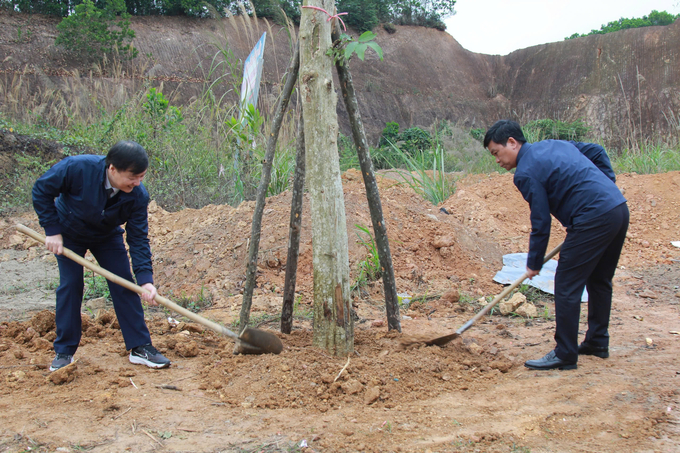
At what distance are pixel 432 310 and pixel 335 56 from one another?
2.52 meters

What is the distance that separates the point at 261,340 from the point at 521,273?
3359mm

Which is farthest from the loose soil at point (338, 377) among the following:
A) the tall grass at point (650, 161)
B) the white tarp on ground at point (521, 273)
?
the tall grass at point (650, 161)

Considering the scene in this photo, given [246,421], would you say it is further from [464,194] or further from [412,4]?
[412,4]

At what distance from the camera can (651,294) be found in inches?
183

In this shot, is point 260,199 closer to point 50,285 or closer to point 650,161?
point 50,285

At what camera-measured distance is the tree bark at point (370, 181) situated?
2982mm

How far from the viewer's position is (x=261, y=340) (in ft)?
9.50

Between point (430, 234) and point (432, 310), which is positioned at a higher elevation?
point (430, 234)

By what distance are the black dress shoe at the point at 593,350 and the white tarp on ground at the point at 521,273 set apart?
1.35 meters

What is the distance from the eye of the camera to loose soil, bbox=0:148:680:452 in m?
2.14

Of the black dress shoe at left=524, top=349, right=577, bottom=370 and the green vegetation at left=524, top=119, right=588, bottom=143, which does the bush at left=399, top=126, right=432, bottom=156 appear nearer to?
the green vegetation at left=524, top=119, right=588, bottom=143

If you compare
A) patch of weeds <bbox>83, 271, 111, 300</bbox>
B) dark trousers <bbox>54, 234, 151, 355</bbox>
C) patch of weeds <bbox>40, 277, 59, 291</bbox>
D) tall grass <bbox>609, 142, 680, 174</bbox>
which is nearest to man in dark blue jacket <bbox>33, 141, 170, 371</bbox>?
dark trousers <bbox>54, 234, 151, 355</bbox>

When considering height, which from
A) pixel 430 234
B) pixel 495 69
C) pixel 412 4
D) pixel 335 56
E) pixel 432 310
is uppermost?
pixel 412 4

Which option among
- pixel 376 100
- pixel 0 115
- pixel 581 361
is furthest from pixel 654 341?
pixel 376 100
